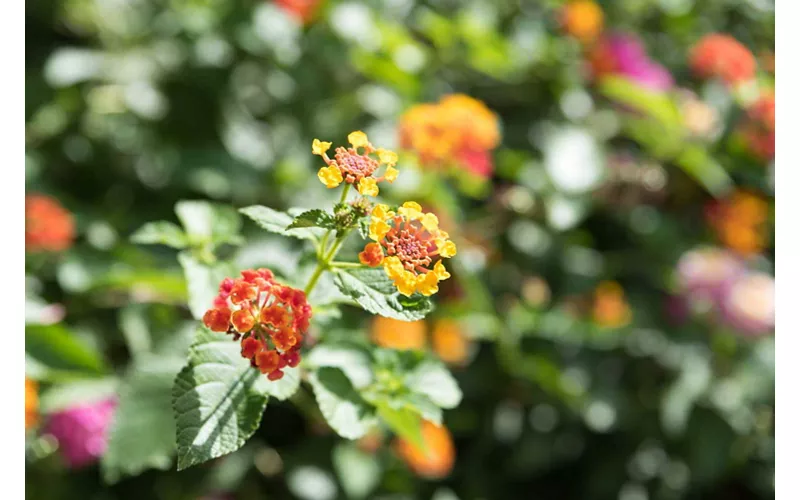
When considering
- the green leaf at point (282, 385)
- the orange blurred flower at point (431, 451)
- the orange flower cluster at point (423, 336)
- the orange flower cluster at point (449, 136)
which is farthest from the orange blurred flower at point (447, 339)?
the green leaf at point (282, 385)

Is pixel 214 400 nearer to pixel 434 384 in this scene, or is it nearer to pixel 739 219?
pixel 434 384

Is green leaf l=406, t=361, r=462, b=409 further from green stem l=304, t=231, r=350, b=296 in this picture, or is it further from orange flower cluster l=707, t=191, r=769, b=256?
orange flower cluster l=707, t=191, r=769, b=256

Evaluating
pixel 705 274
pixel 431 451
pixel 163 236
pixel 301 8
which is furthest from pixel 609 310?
pixel 163 236

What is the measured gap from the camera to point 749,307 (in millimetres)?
1559

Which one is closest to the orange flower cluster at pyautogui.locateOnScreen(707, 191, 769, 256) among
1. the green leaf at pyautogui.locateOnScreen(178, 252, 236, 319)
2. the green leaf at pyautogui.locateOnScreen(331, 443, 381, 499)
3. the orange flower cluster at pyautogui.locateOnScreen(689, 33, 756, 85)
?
the orange flower cluster at pyautogui.locateOnScreen(689, 33, 756, 85)

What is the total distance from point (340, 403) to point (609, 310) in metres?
1.05

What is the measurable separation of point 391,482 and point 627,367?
61cm

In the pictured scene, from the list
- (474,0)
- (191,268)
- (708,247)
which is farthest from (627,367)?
(191,268)

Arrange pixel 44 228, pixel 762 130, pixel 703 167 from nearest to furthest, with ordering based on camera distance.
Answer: pixel 44 228 → pixel 703 167 → pixel 762 130

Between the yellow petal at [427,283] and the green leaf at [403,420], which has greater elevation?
the yellow petal at [427,283]

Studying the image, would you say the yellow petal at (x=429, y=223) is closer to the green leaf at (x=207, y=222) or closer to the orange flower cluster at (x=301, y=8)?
the green leaf at (x=207, y=222)

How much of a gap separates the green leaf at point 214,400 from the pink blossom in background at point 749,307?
1253mm

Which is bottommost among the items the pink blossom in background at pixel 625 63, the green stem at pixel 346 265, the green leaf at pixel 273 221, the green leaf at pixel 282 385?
the pink blossom in background at pixel 625 63

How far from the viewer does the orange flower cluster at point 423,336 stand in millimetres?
1266
